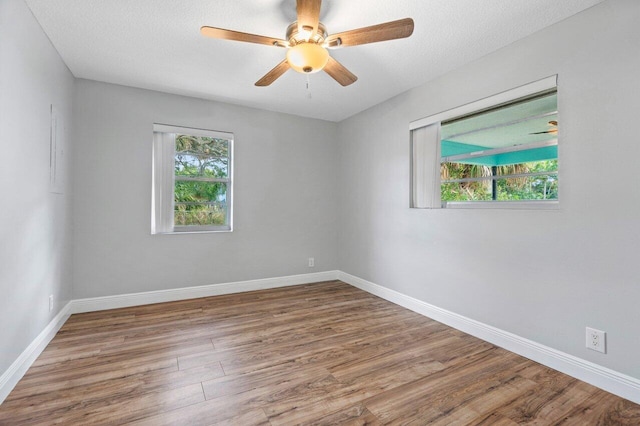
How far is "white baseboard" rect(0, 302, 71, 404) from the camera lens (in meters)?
1.77

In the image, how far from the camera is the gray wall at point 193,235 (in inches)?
127

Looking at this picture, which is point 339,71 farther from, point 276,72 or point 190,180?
point 190,180

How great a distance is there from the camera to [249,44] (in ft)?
8.13

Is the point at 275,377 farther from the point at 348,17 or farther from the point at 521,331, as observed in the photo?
the point at 348,17

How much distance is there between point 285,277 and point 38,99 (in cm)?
311

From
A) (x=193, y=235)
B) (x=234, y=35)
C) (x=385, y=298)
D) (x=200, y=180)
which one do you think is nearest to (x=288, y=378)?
(x=385, y=298)

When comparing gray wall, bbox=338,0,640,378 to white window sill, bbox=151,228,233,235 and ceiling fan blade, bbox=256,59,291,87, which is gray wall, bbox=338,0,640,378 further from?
white window sill, bbox=151,228,233,235

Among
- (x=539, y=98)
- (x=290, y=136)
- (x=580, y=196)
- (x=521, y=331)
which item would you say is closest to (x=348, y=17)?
(x=539, y=98)

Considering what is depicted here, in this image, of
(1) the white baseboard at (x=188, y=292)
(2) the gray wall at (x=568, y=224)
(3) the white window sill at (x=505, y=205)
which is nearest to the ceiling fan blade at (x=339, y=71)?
(2) the gray wall at (x=568, y=224)

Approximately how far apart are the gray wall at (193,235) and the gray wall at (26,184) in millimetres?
503

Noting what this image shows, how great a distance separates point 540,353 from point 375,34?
8.13ft

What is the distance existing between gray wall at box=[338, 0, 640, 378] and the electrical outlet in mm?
29

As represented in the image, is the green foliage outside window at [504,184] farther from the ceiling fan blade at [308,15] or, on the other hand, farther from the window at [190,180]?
the window at [190,180]

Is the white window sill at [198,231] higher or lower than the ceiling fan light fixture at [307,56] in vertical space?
lower
